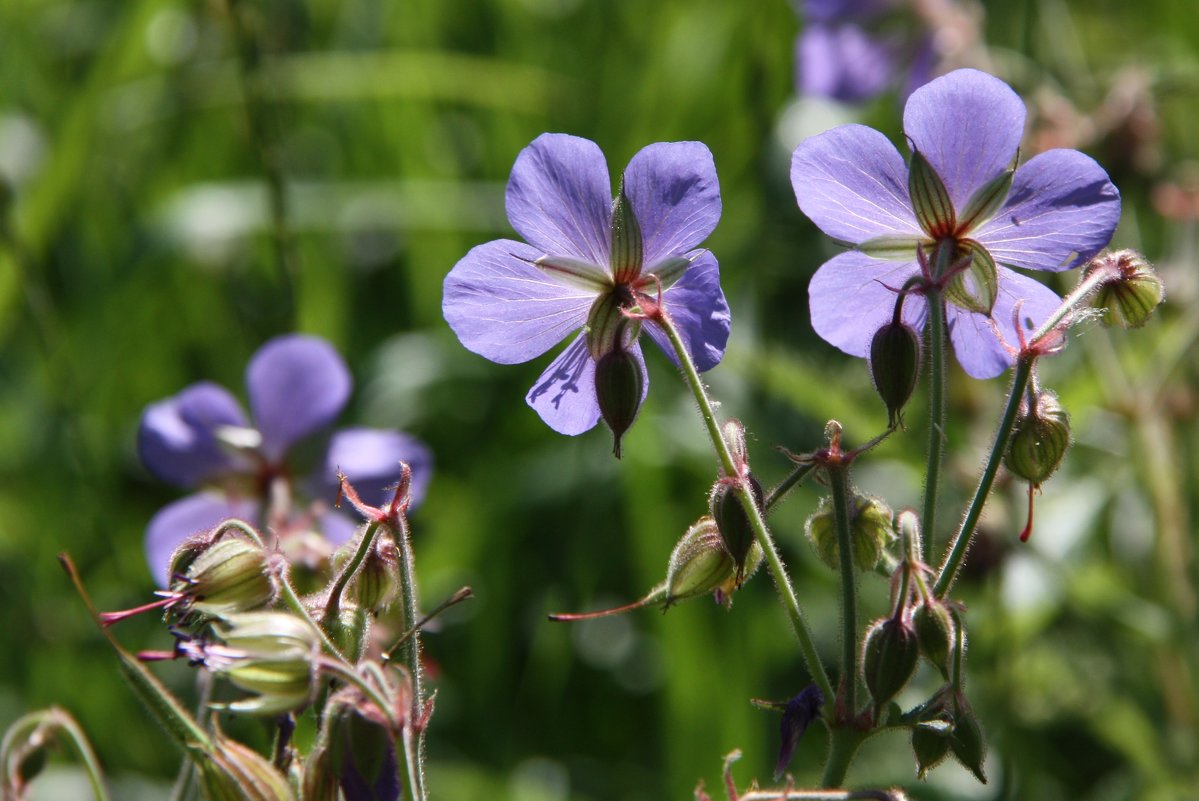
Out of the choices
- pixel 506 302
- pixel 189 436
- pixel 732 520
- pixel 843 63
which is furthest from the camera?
pixel 843 63

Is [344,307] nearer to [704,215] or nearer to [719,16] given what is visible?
[719,16]

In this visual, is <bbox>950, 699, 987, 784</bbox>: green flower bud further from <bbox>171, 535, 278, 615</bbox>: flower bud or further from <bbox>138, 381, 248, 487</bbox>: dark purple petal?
<bbox>138, 381, 248, 487</bbox>: dark purple petal

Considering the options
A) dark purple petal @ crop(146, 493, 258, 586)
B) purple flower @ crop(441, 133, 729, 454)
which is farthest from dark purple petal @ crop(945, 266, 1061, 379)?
dark purple petal @ crop(146, 493, 258, 586)

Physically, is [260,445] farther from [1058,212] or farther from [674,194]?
[1058,212]

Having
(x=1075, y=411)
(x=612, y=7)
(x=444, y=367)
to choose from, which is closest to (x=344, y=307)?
(x=444, y=367)

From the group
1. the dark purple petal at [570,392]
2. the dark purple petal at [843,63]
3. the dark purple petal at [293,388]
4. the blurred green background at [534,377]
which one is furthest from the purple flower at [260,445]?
the dark purple petal at [843,63]

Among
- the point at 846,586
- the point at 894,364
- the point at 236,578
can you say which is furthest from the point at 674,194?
the point at 236,578
